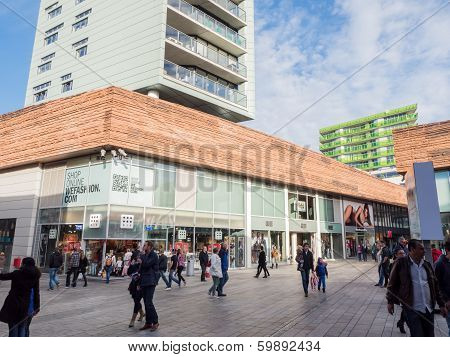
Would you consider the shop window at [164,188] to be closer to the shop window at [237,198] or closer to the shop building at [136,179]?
the shop building at [136,179]

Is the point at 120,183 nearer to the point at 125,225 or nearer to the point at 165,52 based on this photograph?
the point at 125,225

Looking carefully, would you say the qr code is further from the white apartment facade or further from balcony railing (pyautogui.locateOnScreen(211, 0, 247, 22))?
balcony railing (pyautogui.locateOnScreen(211, 0, 247, 22))

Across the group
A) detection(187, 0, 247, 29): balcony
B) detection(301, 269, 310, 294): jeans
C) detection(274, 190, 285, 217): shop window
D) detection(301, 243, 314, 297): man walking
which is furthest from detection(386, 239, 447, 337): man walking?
detection(187, 0, 247, 29): balcony

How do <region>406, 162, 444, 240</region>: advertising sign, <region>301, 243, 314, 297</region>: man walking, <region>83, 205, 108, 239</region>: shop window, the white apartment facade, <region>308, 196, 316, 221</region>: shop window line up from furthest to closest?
<region>308, 196, 316, 221</region>: shop window → the white apartment facade → <region>83, 205, 108, 239</region>: shop window → <region>301, 243, 314, 297</region>: man walking → <region>406, 162, 444, 240</region>: advertising sign

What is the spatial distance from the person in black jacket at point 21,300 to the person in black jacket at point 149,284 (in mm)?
2014

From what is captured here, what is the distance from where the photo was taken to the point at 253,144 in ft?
75.5

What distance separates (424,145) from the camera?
1897 centimetres

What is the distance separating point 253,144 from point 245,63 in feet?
35.0

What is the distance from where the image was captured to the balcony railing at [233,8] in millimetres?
28531

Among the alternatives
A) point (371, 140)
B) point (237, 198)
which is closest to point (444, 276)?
point (237, 198)

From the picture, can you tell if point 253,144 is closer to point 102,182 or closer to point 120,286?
point 102,182

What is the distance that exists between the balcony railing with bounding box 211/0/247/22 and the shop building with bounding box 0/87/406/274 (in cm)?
1287

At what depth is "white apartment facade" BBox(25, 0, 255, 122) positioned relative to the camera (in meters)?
23.6

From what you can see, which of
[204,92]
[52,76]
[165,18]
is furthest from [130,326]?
[52,76]
